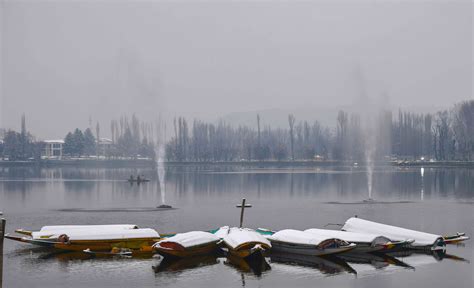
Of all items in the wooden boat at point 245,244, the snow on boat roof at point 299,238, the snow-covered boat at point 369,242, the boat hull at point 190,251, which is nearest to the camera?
the boat hull at point 190,251

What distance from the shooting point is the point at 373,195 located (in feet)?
→ 246

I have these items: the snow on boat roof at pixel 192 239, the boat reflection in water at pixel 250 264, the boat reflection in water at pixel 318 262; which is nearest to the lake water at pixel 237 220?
the boat reflection in water at pixel 318 262

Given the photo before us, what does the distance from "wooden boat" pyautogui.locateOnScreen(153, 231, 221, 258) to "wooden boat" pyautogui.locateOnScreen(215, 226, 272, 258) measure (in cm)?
95

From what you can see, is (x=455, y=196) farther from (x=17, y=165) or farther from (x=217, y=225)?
(x=17, y=165)

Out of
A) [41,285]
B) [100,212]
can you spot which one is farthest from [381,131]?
[41,285]

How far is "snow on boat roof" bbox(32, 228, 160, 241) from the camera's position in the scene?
36219mm

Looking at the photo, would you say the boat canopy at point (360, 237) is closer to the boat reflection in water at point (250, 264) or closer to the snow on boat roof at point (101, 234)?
the boat reflection in water at point (250, 264)

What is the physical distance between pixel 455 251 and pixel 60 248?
22.9 m

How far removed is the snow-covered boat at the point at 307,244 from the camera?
34344 millimetres

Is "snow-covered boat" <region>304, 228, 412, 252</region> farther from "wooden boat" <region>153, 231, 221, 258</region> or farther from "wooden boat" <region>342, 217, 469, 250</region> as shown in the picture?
"wooden boat" <region>153, 231, 221, 258</region>

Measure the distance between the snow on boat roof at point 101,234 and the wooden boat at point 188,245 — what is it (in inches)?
86.1

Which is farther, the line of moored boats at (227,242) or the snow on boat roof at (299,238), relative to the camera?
the snow on boat roof at (299,238)

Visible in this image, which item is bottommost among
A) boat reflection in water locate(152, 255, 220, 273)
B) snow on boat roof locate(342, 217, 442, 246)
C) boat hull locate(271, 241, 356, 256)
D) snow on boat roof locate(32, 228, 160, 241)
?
boat reflection in water locate(152, 255, 220, 273)

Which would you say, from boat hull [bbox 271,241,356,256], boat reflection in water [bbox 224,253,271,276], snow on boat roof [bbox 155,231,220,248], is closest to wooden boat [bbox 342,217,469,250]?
boat hull [bbox 271,241,356,256]
